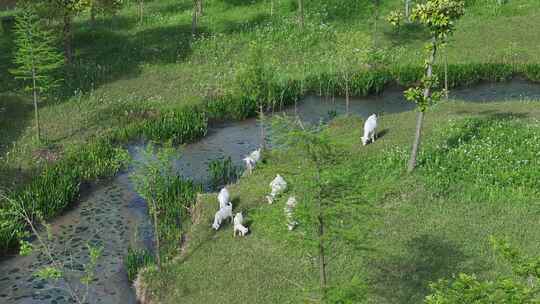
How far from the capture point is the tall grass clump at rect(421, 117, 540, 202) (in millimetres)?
24688

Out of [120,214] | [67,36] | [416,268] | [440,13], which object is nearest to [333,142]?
[416,268]

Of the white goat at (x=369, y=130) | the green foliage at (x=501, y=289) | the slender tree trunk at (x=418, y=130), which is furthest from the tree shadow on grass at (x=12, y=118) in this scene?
the green foliage at (x=501, y=289)

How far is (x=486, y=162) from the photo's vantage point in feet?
86.0

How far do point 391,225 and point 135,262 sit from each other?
1007 centimetres

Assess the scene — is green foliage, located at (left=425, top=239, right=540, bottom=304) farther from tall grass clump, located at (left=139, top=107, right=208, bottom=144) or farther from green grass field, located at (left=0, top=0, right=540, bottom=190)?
green grass field, located at (left=0, top=0, right=540, bottom=190)

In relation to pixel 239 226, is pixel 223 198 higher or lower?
higher

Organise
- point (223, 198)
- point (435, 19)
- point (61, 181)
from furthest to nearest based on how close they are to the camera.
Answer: point (61, 181)
point (223, 198)
point (435, 19)

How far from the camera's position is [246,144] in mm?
35812

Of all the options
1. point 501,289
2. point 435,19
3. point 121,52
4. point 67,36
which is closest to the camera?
point 501,289

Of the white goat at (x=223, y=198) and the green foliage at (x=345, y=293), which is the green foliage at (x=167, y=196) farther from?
the green foliage at (x=345, y=293)

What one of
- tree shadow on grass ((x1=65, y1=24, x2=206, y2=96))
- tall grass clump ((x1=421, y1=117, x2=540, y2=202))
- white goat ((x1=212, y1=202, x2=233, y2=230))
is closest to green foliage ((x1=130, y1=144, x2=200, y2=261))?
white goat ((x1=212, y1=202, x2=233, y2=230))

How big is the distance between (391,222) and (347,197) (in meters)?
7.72

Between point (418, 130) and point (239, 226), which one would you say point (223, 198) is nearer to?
point (239, 226)

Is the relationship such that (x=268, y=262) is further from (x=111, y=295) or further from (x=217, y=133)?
(x=217, y=133)
